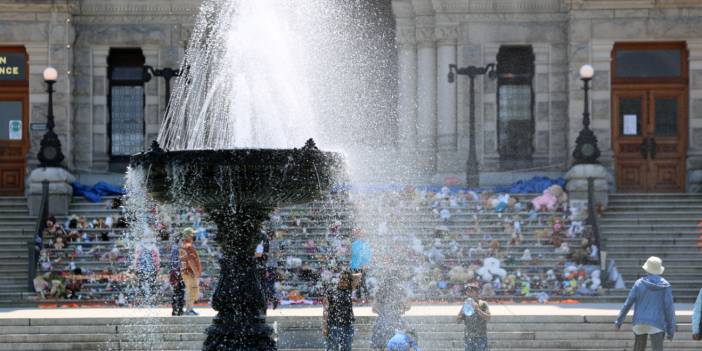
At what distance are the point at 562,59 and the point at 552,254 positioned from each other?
751cm

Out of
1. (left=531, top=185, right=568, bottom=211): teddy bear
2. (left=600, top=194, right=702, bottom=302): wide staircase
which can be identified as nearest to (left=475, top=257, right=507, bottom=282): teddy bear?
(left=600, top=194, right=702, bottom=302): wide staircase

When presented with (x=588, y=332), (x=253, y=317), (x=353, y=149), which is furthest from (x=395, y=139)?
(x=253, y=317)

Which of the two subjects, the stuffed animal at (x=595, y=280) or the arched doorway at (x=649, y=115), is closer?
the stuffed animal at (x=595, y=280)

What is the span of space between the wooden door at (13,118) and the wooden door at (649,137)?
568 inches

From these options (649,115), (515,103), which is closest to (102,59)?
(515,103)

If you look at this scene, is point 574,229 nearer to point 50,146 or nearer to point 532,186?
point 532,186

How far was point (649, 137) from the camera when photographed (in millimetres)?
32312

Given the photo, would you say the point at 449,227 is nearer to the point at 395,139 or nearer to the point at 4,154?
the point at 395,139

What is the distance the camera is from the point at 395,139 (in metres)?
33.5

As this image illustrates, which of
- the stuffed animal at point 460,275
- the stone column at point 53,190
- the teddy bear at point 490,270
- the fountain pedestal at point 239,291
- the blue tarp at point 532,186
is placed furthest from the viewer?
the blue tarp at point 532,186

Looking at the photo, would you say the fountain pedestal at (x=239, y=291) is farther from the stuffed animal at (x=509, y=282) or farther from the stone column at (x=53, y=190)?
the stone column at (x=53, y=190)

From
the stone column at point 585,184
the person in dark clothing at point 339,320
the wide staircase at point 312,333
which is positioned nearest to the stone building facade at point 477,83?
the stone column at point 585,184

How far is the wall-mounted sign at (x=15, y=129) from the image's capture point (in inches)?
1299

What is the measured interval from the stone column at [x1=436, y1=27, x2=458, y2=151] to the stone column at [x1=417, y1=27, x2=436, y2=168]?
0.22 m
